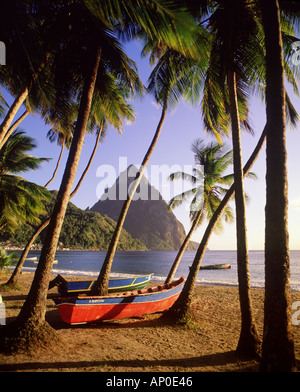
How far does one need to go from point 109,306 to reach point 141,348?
5.89 ft

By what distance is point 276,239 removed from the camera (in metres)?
Answer: 3.12

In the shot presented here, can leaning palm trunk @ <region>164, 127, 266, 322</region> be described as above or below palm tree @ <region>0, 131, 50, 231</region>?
below

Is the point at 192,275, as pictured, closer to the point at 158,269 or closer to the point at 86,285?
→ the point at 86,285

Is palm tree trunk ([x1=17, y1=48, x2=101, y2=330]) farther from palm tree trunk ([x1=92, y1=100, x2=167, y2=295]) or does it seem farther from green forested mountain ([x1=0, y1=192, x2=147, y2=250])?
green forested mountain ([x1=0, y1=192, x2=147, y2=250])

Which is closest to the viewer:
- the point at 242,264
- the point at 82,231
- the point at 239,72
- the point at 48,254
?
the point at 48,254

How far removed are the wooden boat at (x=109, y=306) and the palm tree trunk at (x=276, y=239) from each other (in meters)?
4.41

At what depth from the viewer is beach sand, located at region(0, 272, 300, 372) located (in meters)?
3.94

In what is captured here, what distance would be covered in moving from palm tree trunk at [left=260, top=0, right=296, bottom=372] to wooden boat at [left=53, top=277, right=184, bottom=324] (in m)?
4.41

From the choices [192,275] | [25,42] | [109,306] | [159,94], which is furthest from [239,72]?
[109,306]

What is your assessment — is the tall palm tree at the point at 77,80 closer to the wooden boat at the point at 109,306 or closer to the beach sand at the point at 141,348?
the beach sand at the point at 141,348

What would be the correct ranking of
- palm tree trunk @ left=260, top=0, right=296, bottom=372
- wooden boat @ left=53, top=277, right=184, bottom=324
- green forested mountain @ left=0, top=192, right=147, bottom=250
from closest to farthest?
palm tree trunk @ left=260, top=0, right=296, bottom=372 → wooden boat @ left=53, top=277, right=184, bottom=324 → green forested mountain @ left=0, top=192, right=147, bottom=250

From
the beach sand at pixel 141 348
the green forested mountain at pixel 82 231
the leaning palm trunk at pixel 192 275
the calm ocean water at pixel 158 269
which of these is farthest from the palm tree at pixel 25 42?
the green forested mountain at pixel 82 231

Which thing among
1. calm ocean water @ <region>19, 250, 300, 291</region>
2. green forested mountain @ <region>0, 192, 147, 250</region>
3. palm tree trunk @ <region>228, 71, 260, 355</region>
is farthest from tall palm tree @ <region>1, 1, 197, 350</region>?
green forested mountain @ <region>0, 192, 147, 250</region>
